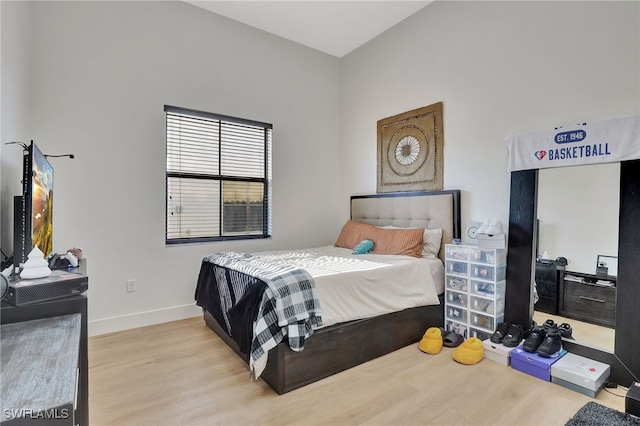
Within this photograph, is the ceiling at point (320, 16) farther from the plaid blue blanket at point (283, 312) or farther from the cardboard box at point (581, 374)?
the cardboard box at point (581, 374)

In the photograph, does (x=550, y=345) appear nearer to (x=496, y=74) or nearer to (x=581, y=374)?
(x=581, y=374)

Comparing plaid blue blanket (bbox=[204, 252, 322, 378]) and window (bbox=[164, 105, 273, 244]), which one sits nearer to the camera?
plaid blue blanket (bbox=[204, 252, 322, 378])

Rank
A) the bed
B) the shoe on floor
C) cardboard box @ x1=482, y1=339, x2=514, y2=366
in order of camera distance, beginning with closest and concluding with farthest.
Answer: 1. the bed
2. cardboard box @ x1=482, y1=339, x2=514, y2=366
3. the shoe on floor

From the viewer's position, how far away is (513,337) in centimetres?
252

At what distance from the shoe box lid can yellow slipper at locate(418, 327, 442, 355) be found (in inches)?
30.0

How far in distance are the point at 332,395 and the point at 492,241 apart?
178 cm

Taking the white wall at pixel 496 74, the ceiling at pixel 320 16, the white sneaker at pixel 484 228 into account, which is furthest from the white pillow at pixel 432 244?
the ceiling at pixel 320 16

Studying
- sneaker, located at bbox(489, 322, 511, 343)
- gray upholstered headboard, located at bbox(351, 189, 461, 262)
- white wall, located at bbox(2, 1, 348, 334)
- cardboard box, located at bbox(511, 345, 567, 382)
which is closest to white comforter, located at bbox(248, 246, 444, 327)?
gray upholstered headboard, located at bbox(351, 189, 461, 262)

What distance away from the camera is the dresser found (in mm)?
2291

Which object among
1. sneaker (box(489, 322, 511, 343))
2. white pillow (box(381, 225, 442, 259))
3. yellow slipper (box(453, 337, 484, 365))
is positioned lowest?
yellow slipper (box(453, 337, 484, 365))

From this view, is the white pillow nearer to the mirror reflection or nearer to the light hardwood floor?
the mirror reflection

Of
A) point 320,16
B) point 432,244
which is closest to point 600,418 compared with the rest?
point 432,244

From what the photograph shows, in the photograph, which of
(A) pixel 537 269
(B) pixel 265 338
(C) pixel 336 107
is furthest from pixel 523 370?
(C) pixel 336 107

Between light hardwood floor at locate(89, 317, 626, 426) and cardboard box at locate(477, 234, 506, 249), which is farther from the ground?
cardboard box at locate(477, 234, 506, 249)
